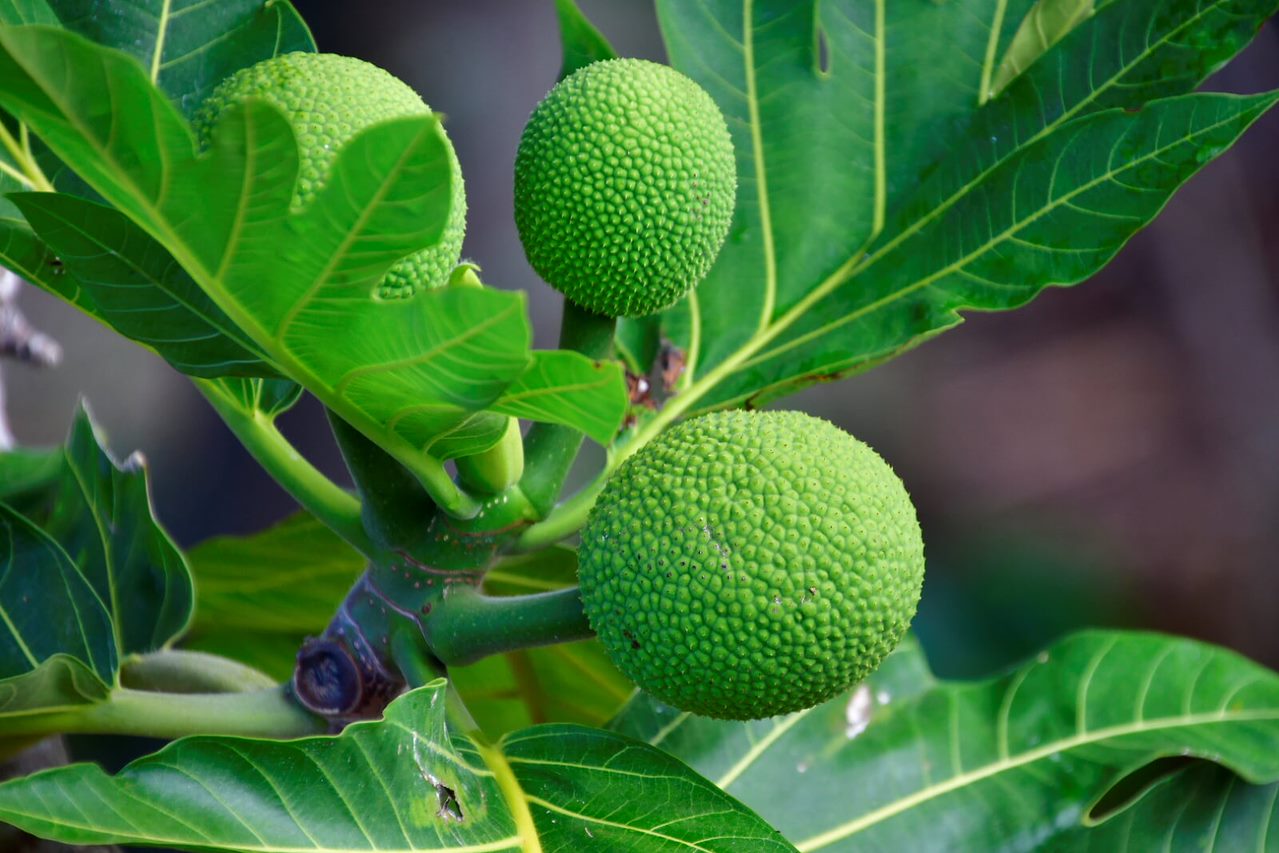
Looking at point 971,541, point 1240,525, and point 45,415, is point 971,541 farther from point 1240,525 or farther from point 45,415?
point 45,415

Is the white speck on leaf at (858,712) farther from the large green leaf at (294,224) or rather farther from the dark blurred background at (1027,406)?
the dark blurred background at (1027,406)

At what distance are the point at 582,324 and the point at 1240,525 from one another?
2510 millimetres

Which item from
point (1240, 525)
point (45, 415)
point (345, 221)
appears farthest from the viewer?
point (1240, 525)

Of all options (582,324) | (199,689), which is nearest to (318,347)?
(582,324)

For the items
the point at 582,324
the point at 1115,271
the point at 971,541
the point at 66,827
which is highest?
the point at 582,324

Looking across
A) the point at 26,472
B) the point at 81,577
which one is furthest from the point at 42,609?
the point at 26,472

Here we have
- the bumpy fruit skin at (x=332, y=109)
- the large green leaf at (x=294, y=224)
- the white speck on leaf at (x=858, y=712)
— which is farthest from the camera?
the white speck on leaf at (x=858, y=712)

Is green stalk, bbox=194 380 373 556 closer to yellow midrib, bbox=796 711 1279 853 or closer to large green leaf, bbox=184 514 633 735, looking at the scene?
large green leaf, bbox=184 514 633 735

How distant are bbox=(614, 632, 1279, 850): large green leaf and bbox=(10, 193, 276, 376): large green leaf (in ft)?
1.32

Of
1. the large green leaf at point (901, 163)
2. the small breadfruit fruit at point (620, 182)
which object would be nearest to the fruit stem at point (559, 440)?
the small breadfruit fruit at point (620, 182)

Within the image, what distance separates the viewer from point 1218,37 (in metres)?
0.71

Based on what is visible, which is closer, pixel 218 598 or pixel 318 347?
pixel 318 347

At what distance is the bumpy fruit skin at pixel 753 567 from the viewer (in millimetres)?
544

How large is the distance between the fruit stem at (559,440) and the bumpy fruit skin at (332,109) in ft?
0.41
